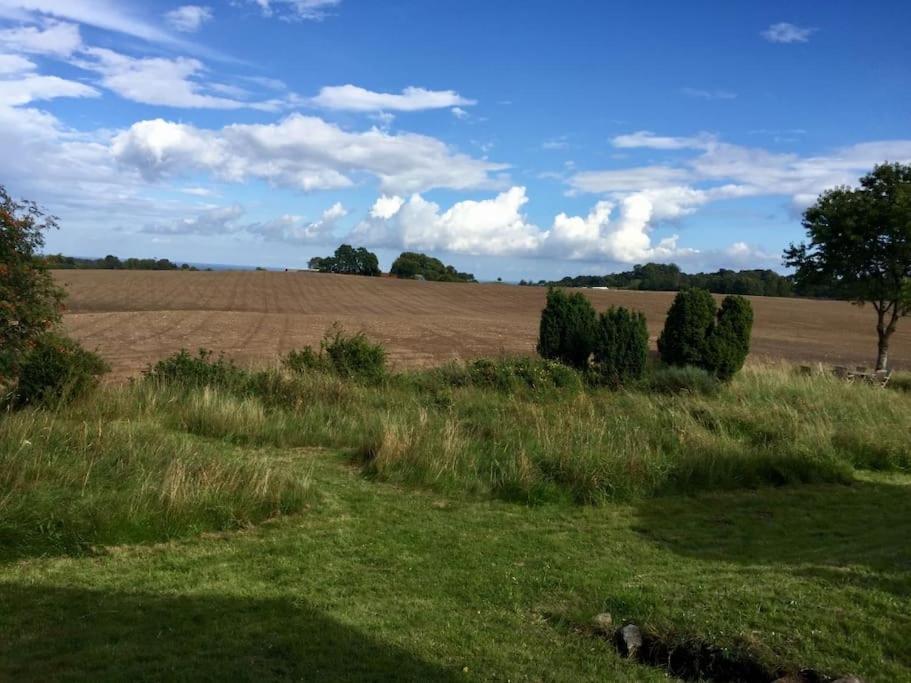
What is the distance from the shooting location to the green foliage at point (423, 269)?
104912 millimetres

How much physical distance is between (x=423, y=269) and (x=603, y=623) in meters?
103

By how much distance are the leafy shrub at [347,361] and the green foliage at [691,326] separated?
22.9ft

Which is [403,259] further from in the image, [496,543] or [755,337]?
[496,543]

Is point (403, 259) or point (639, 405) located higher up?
point (403, 259)

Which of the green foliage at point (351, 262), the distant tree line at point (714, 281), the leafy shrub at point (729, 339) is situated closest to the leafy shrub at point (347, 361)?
the leafy shrub at point (729, 339)

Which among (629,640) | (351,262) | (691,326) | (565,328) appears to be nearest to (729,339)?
(691,326)

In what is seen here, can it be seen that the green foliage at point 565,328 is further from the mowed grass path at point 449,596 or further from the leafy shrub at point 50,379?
the leafy shrub at point 50,379

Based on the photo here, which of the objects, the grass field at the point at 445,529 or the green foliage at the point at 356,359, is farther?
the green foliage at the point at 356,359

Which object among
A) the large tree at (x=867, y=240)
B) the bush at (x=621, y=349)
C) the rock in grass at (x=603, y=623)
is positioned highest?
the large tree at (x=867, y=240)

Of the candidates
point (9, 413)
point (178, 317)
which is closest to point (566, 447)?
point (9, 413)

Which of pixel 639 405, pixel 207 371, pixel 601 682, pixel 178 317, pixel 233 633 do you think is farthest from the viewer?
pixel 178 317

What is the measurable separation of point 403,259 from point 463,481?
336 ft

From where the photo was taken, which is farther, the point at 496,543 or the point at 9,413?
the point at 9,413

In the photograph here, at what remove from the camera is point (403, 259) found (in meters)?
110
